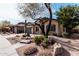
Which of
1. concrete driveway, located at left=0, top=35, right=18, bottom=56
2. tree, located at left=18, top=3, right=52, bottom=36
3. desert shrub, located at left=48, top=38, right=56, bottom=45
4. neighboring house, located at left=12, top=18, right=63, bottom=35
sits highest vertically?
tree, located at left=18, top=3, right=52, bottom=36

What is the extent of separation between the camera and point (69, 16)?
213cm

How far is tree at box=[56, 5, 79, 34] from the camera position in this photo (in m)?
2.12

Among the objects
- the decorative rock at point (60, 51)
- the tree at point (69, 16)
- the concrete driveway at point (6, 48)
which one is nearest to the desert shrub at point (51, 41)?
the decorative rock at point (60, 51)

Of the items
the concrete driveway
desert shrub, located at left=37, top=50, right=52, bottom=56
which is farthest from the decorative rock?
the concrete driveway

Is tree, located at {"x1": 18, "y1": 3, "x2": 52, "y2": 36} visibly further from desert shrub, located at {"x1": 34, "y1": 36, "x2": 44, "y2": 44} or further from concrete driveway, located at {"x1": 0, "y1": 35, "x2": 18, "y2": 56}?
concrete driveway, located at {"x1": 0, "y1": 35, "x2": 18, "y2": 56}

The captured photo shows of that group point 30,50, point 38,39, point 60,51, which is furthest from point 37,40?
point 60,51

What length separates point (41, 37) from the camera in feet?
7.00

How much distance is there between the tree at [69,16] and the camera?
2117 mm

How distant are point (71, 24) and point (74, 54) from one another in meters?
0.34

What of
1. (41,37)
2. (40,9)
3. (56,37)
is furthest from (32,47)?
(40,9)

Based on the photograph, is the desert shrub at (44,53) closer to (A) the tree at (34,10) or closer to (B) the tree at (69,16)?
(A) the tree at (34,10)

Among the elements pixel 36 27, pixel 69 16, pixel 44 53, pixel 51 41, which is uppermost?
pixel 69 16

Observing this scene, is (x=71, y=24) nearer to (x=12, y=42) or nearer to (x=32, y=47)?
Result: (x=32, y=47)

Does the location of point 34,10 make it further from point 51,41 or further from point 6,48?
point 6,48
